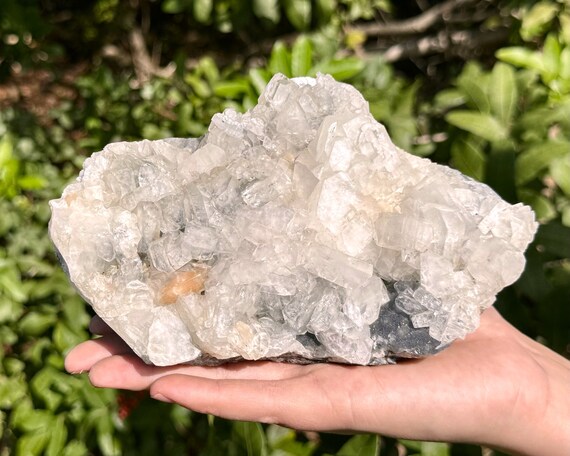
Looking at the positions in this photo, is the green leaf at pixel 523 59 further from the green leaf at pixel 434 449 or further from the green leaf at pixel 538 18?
the green leaf at pixel 434 449

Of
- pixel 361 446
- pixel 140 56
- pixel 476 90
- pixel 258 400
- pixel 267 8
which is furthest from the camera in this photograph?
pixel 140 56

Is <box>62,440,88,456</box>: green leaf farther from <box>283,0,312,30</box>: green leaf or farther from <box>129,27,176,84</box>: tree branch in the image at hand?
<box>129,27,176,84</box>: tree branch

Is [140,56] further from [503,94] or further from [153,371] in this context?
[153,371]

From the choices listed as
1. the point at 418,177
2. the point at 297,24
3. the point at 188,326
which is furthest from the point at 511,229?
the point at 297,24

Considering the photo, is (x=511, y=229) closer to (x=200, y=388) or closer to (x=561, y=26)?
(x=200, y=388)

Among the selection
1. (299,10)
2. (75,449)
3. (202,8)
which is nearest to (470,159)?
(299,10)

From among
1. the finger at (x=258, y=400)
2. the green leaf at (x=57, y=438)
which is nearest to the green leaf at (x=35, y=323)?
the green leaf at (x=57, y=438)
